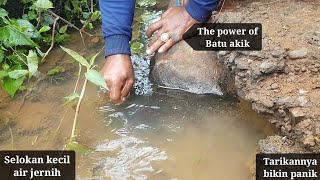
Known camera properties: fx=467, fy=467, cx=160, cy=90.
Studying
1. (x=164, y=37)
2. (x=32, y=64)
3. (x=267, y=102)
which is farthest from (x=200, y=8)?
(x=32, y=64)

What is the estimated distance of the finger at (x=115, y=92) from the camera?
94.2 inches

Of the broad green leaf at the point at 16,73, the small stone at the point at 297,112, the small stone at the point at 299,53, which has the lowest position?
the small stone at the point at 297,112

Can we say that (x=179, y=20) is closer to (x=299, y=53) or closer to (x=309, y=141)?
(x=299, y=53)

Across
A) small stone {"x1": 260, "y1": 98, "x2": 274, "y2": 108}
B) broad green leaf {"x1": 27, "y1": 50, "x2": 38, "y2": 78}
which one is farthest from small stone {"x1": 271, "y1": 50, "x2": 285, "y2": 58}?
broad green leaf {"x1": 27, "y1": 50, "x2": 38, "y2": 78}

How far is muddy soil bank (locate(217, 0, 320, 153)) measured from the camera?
1.91 m

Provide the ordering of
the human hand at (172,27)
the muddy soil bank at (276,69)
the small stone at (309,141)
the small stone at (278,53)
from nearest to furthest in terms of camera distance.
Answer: the small stone at (309,141)
the muddy soil bank at (276,69)
the small stone at (278,53)
the human hand at (172,27)

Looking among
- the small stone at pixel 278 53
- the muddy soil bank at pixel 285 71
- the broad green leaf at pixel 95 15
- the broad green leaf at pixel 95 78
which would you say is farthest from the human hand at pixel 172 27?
the broad green leaf at pixel 95 78

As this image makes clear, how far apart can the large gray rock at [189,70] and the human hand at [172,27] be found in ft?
0.14

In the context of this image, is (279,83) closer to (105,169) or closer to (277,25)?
(277,25)

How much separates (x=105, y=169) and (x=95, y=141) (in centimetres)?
23

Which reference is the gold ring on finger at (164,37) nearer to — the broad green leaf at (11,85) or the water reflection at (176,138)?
the water reflection at (176,138)

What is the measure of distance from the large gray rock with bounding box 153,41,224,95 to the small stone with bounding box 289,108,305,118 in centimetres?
57

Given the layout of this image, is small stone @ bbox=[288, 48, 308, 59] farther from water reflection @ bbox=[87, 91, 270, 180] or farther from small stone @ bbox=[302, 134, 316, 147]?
small stone @ bbox=[302, 134, 316, 147]

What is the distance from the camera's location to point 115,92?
7.88 feet
